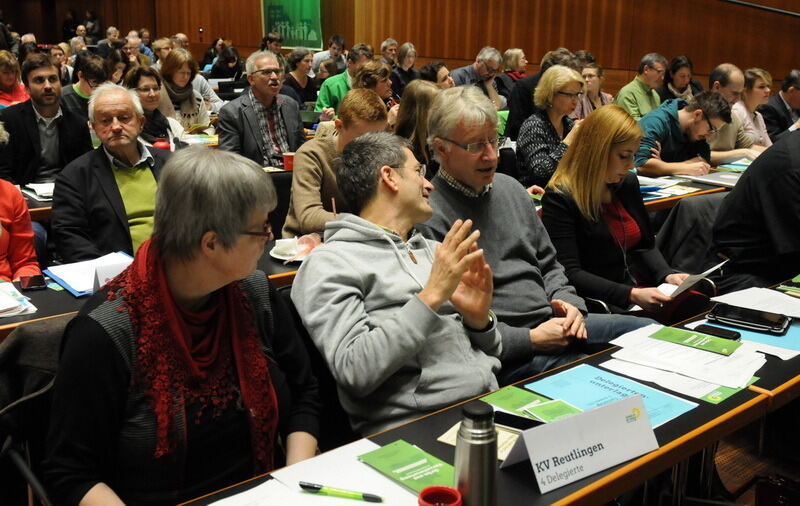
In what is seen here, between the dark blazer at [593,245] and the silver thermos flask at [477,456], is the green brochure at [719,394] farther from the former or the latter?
the dark blazer at [593,245]

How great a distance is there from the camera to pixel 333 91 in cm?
758

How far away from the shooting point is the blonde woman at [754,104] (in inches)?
251

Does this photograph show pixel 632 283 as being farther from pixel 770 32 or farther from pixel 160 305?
pixel 770 32

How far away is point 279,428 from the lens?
180cm

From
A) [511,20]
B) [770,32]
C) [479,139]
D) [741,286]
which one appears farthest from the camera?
[511,20]

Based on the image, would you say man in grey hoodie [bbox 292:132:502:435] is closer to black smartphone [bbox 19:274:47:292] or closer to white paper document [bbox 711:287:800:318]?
white paper document [bbox 711:287:800:318]

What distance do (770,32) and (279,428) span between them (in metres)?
11.8

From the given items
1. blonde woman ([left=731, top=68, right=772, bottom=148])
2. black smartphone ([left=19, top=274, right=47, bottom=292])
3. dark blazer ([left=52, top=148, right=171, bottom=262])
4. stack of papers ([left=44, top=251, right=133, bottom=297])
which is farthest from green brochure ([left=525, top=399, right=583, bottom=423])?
blonde woman ([left=731, top=68, right=772, bottom=148])

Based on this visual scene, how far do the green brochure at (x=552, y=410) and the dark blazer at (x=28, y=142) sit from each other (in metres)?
3.77

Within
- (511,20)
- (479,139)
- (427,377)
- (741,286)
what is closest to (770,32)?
(511,20)

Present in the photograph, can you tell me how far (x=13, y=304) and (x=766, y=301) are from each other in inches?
94.7

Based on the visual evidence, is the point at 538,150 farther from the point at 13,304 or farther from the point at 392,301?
the point at 13,304

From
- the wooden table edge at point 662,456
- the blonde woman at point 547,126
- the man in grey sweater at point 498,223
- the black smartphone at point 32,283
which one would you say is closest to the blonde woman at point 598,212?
the man in grey sweater at point 498,223

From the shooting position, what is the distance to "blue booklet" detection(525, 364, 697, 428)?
1.66 meters
